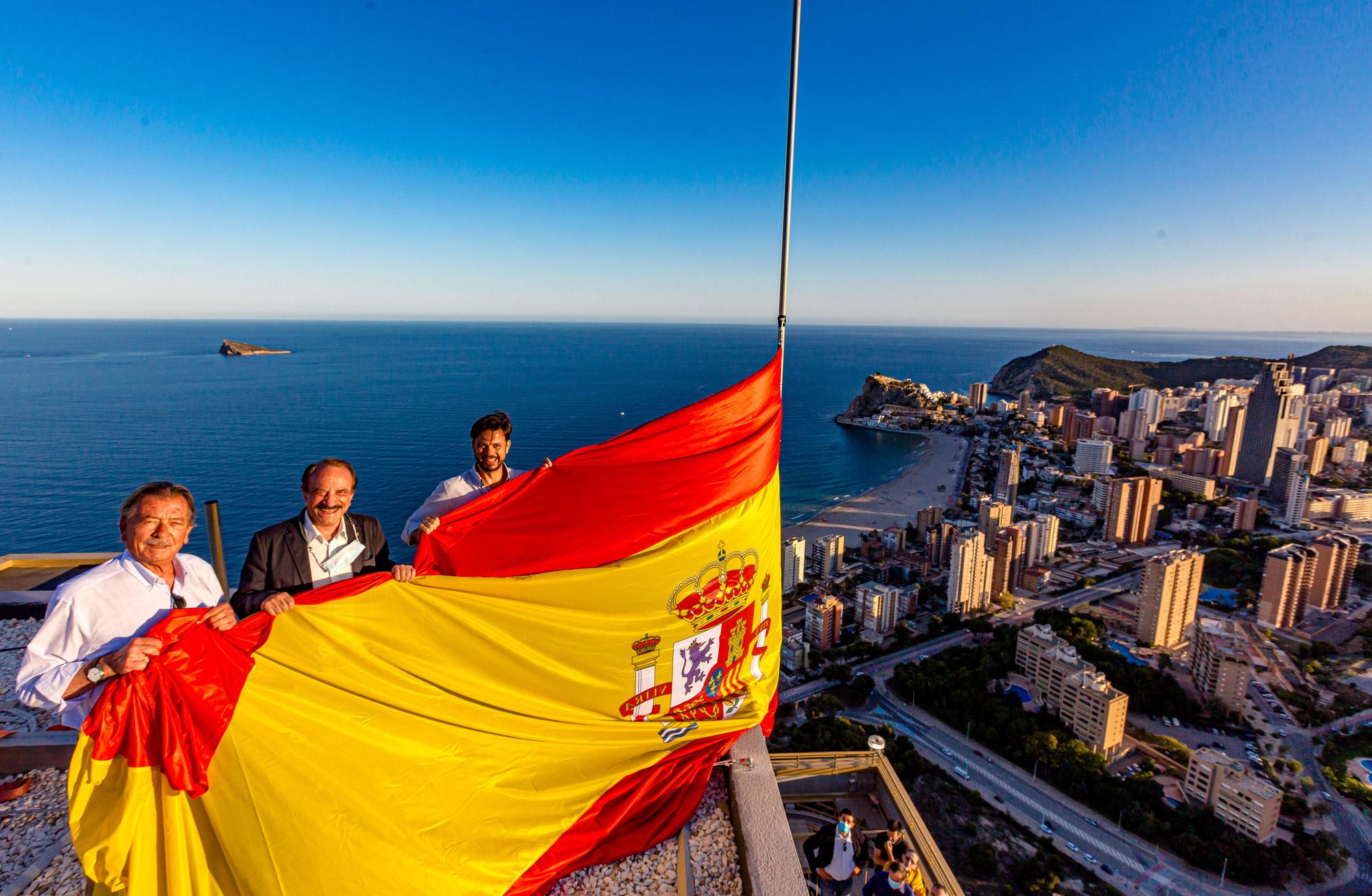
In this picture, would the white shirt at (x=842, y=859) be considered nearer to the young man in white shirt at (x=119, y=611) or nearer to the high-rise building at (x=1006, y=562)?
the young man in white shirt at (x=119, y=611)

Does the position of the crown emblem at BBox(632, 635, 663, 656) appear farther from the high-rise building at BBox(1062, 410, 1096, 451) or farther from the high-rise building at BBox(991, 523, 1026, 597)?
the high-rise building at BBox(1062, 410, 1096, 451)

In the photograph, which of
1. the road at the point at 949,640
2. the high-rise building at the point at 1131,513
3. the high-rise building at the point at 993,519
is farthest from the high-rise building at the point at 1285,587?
the high-rise building at the point at 993,519

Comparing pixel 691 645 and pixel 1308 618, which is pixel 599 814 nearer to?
pixel 691 645

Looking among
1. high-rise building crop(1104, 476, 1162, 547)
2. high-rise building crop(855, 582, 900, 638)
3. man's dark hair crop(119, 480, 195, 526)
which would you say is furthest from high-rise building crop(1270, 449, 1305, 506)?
man's dark hair crop(119, 480, 195, 526)

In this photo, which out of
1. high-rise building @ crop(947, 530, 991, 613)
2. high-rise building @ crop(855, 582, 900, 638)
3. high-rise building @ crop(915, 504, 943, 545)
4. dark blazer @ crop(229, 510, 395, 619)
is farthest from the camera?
high-rise building @ crop(915, 504, 943, 545)

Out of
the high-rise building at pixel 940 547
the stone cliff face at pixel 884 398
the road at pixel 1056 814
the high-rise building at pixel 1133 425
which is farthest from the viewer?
the stone cliff face at pixel 884 398

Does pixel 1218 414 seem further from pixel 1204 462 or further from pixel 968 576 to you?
pixel 968 576

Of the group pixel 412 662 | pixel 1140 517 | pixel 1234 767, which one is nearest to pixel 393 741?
pixel 412 662
